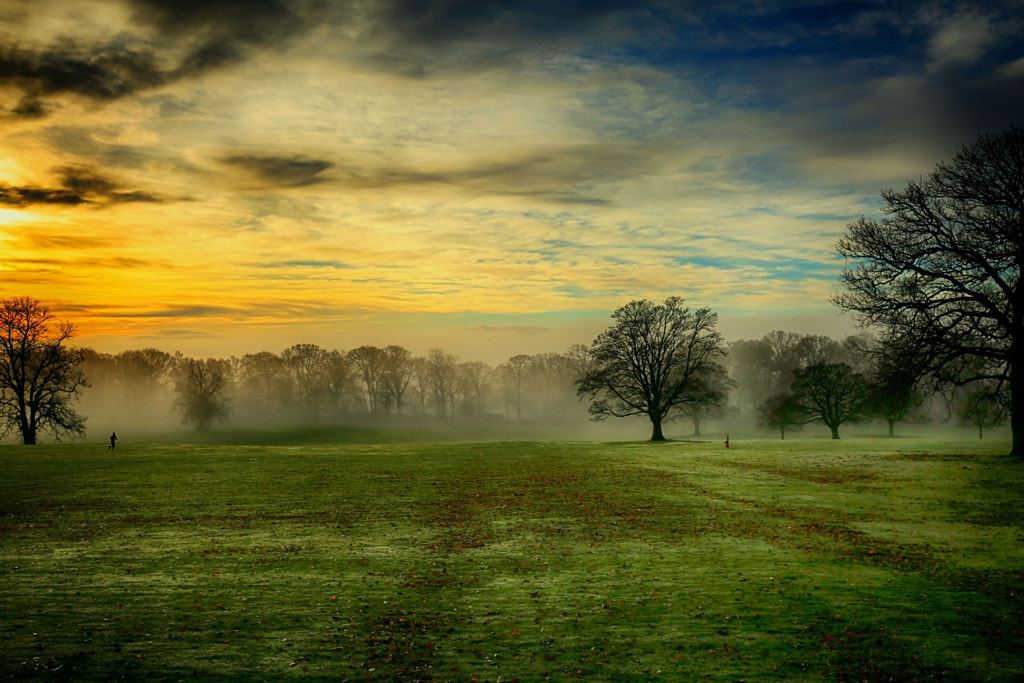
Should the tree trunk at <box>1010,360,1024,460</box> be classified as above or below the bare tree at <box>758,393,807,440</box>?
above

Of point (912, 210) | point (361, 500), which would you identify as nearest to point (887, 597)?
point (361, 500)

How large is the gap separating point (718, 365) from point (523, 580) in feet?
233

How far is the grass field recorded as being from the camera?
1142cm

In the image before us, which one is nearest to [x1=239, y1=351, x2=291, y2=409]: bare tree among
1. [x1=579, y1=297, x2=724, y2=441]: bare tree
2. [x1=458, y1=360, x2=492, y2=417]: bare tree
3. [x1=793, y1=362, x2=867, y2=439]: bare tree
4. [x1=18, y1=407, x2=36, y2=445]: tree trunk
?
[x1=458, y1=360, x2=492, y2=417]: bare tree

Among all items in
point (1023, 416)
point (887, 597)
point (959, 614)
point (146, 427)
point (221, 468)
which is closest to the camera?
point (959, 614)

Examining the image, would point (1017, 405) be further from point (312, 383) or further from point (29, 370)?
point (312, 383)

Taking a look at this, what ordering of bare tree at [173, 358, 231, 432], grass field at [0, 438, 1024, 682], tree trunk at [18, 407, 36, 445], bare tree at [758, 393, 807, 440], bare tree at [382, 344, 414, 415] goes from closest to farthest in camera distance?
grass field at [0, 438, 1024, 682]
tree trunk at [18, 407, 36, 445]
bare tree at [758, 393, 807, 440]
bare tree at [173, 358, 231, 432]
bare tree at [382, 344, 414, 415]

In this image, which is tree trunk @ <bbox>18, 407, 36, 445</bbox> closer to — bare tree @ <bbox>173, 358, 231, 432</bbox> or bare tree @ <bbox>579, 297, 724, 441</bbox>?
bare tree @ <bbox>173, 358, 231, 432</bbox>

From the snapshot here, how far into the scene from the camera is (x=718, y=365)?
268 ft

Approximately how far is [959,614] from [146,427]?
137850 millimetres

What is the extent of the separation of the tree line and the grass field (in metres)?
7.27

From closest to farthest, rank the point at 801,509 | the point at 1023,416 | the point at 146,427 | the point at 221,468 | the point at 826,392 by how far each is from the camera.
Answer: the point at 801,509
the point at 1023,416
the point at 221,468
the point at 826,392
the point at 146,427

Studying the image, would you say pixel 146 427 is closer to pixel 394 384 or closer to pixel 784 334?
pixel 394 384

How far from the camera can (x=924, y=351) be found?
34.4 m
